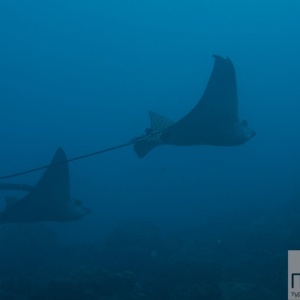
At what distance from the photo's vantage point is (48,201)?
26.9ft

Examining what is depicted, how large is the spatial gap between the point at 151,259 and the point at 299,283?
6.89m

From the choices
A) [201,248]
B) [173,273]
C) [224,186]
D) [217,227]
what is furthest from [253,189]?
[173,273]

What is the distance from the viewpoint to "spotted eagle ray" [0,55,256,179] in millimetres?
7109

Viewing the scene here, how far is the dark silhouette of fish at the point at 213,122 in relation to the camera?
7113 millimetres

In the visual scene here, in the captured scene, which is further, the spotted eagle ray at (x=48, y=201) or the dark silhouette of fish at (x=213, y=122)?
the spotted eagle ray at (x=48, y=201)
